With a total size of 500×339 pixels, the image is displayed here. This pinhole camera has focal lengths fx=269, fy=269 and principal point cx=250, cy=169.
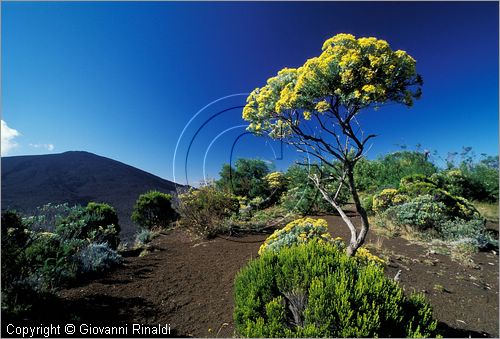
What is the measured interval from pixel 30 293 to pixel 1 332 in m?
0.69

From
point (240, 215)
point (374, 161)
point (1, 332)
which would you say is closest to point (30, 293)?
point (1, 332)

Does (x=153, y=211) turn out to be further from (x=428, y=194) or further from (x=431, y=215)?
(x=428, y=194)

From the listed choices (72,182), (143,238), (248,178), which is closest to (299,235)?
(143,238)

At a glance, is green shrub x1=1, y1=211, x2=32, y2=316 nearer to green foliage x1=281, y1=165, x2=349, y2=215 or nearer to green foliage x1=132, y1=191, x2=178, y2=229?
green foliage x1=132, y1=191, x2=178, y2=229

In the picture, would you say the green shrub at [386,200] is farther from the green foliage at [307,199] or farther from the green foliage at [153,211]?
the green foliage at [153,211]

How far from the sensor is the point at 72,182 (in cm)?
1998

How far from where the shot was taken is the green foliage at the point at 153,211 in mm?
11172

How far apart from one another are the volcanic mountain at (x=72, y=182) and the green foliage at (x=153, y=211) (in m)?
2.37

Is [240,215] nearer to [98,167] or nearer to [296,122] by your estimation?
[296,122]

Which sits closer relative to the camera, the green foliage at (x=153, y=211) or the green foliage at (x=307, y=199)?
the green foliage at (x=153, y=211)

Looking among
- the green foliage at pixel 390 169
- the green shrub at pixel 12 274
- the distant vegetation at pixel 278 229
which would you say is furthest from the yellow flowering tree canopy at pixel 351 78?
the green foliage at pixel 390 169

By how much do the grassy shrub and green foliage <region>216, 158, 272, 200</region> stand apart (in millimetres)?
11671

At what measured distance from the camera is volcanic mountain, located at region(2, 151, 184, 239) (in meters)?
16.5

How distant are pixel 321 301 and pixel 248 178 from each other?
44.0ft
